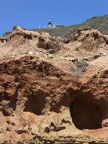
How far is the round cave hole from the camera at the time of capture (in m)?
23.9

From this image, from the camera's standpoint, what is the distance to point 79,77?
23859 millimetres

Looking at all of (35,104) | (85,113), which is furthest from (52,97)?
(85,113)

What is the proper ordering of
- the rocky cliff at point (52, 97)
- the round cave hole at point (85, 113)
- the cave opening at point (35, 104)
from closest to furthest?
the rocky cliff at point (52, 97) → the cave opening at point (35, 104) → the round cave hole at point (85, 113)

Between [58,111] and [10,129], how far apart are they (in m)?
3.21

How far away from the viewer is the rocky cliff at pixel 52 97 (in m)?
21.1

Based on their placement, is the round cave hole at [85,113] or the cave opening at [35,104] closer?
the cave opening at [35,104]

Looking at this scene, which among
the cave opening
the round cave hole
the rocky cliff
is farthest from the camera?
the round cave hole

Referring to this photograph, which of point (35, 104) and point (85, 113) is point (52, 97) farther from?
point (85, 113)

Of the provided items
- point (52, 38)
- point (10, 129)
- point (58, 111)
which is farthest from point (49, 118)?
point (52, 38)

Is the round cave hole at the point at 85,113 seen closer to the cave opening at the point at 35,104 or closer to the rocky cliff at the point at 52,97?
A: the rocky cliff at the point at 52,97

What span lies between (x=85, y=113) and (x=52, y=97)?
301 cm

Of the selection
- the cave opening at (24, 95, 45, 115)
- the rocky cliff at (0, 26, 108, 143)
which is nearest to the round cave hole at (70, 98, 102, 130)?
the rocky cliff at (0, 26, 108, 143)

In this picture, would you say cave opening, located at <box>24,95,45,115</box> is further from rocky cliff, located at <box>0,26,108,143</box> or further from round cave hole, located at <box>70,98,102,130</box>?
round cave hole, located at <box>70,98,102,130</box>

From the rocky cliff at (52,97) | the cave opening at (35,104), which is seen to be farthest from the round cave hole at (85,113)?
the cave opening at (35,104)
